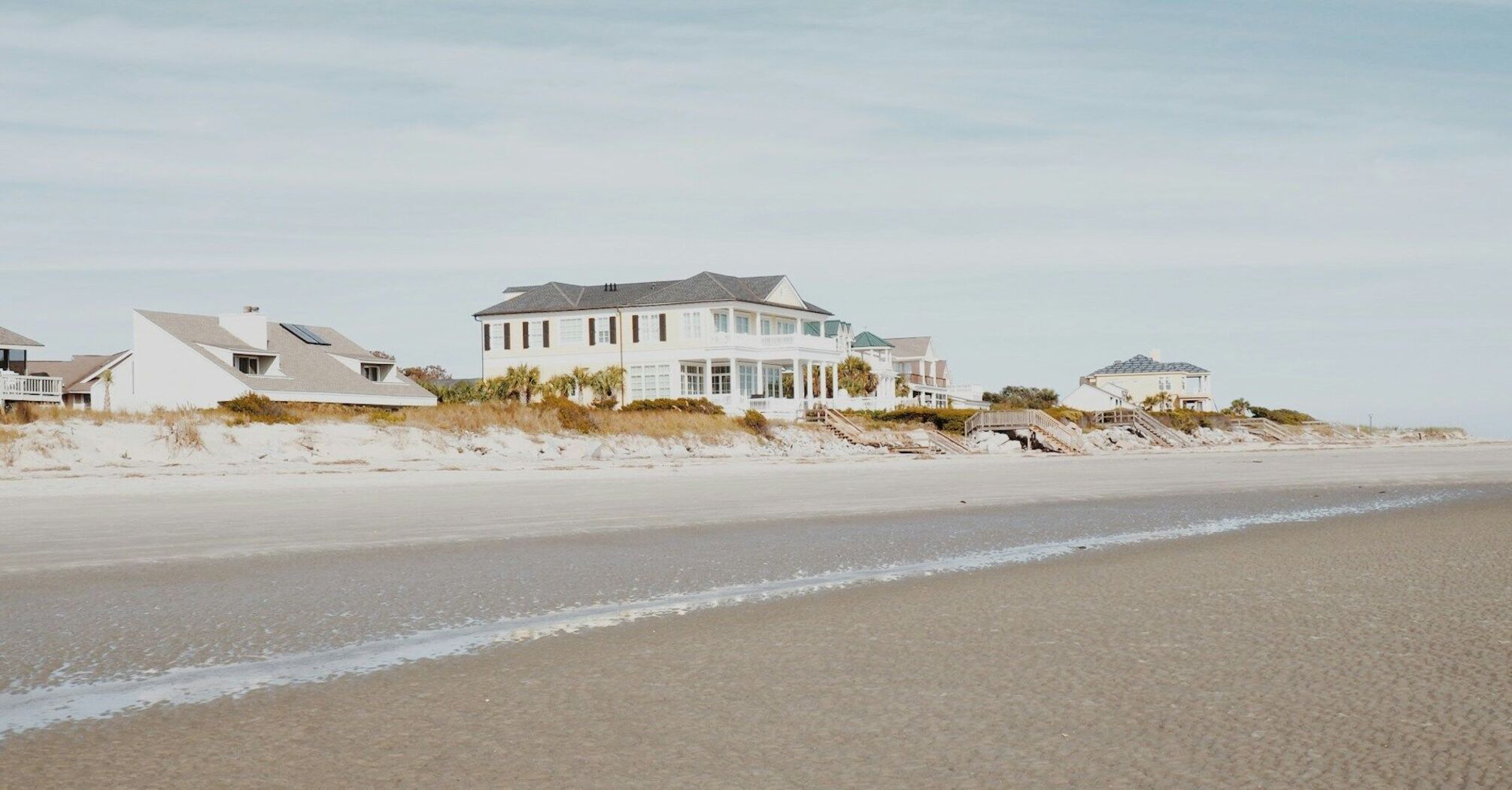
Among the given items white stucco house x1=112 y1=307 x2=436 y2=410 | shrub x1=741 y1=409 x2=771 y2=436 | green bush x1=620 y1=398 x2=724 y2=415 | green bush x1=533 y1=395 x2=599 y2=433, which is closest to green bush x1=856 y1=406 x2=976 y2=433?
green bush x1=620 y1=398 x2=724 y2=415

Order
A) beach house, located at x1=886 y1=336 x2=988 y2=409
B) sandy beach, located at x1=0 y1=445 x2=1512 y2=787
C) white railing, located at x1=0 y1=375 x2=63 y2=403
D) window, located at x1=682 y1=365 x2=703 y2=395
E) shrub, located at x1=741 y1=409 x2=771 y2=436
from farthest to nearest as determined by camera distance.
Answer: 1. beach house, located at x1=886 y1=336 x2=988 y2=409
2. window, located at x1=682 y1=365 x2=703 y2=395
3. shrub, located at x1=741 y1=409 x2=771 y2=436
4. white railing, located at x1=0 y1=375 x2=63 y2=403
5. sandy beach, located at x1=0 y1=445 x2=1512 y2=787

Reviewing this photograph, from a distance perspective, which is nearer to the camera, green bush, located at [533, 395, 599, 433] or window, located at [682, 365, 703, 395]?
green bush, located at [533, 395, 599, 433]

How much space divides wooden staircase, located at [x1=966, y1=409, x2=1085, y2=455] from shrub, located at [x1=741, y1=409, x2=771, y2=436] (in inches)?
471

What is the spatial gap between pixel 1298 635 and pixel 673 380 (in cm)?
5751

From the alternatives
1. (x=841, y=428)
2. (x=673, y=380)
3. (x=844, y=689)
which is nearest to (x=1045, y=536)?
(x=844, y=689)

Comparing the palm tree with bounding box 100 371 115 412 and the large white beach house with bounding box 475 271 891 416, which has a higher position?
the large white beach house with bounding box 475 271 891 416

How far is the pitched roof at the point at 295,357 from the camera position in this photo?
167 ft

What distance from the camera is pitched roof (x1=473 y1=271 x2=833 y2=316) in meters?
65.4

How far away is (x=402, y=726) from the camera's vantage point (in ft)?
18.5

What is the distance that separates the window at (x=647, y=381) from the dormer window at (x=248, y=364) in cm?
1880

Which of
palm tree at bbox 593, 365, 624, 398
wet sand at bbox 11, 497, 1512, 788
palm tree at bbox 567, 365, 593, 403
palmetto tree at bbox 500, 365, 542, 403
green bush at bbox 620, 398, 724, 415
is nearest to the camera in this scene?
wet sand at bbox 11, 497, 1512, 788

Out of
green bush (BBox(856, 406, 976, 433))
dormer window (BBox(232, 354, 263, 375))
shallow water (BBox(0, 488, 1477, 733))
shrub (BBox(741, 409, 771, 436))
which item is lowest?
shallow water (BBox(0, 488, 1477, 733))

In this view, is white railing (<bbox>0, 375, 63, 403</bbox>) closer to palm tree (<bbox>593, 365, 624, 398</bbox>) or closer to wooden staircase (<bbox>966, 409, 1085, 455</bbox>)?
palm tree (<bbox>593, 365, 624, 398</bbox>)

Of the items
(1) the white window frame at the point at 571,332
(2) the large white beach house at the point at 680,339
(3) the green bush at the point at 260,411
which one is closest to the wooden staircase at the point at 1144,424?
(2) the large white beach house at the point at 680,339
